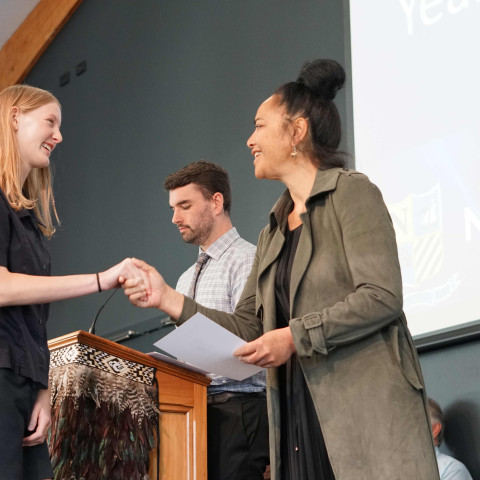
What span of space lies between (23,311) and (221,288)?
1136mm

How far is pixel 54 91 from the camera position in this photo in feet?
22.9

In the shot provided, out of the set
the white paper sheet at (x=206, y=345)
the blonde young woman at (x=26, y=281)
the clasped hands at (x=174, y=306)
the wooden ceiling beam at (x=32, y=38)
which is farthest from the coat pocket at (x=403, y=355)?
the wooden ceiling beam at (x=32, y=38)

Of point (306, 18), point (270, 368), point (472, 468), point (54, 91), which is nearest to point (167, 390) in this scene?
point (270, 368)

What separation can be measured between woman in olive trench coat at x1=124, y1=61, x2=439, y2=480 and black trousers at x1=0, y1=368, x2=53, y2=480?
519mm

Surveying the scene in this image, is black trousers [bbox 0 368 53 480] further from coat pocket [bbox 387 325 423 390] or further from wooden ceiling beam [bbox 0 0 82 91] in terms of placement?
wooden ceiling beam [bbox 0 0 82 91]

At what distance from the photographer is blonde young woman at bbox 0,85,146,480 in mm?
1890

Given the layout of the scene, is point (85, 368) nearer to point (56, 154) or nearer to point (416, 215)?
point (416, 215)

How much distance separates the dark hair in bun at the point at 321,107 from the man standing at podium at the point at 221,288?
0.95m

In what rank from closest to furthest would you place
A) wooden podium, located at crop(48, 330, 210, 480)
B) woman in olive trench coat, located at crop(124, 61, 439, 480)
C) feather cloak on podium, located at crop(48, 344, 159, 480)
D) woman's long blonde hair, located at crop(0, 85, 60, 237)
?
woman in olive trench coat, located at crop(124, 61, 439, 480), woman's long blonde hair, located at crop(0, 85, 60, 237), feather cloak on podium, located at crop(48, 344, 159, 480), wooden podium, located at crop(48, 330, 210, 480)

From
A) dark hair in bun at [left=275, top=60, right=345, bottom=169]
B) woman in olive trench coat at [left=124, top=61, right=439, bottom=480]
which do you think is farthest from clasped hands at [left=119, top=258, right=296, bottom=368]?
dark hair in bun at [left=275, top=60, right=345, bottom=169]

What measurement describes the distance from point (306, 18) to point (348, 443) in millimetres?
3509

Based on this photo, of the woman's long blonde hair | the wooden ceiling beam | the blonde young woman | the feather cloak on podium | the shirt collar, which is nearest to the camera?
the blonde young woman

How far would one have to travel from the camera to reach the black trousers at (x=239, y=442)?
2762mm

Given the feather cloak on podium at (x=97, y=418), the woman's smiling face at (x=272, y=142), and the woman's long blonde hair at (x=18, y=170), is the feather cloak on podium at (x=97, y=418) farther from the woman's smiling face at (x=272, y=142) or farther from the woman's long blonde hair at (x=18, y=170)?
the woman's smiling face at (x=272, y=142)
